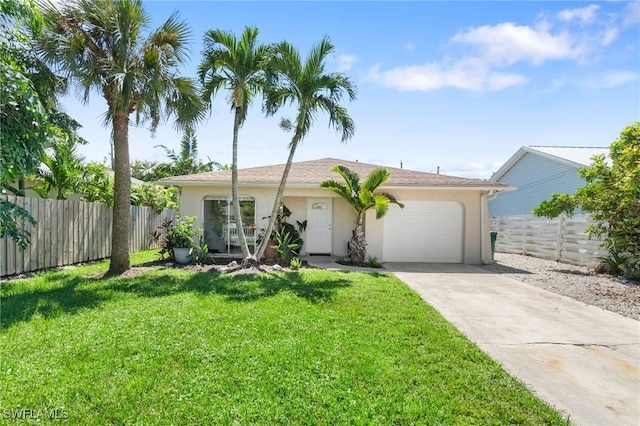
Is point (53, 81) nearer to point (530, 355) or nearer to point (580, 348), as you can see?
point (530, 355)

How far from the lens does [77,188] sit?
11109 millimetres

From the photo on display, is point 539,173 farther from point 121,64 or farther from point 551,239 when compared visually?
point 121,64

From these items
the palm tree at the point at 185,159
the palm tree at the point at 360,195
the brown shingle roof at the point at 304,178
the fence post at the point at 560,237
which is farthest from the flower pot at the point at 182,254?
the palm tree at the point at 185,159

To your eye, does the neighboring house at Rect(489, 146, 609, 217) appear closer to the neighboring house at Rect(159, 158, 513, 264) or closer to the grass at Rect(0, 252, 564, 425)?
the neighboring house at Rect(159, 158, 513, 264)

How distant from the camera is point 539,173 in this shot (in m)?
19.3

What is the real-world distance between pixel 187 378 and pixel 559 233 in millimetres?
14732

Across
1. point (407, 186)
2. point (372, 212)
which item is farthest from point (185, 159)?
point (407, 186)

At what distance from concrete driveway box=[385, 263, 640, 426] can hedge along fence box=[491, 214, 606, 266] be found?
5346 millimetres

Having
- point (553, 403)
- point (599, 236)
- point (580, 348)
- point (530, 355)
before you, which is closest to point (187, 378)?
point (553, 403)

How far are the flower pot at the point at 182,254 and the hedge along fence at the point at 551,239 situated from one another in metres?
13.2

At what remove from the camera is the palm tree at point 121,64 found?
7.27m

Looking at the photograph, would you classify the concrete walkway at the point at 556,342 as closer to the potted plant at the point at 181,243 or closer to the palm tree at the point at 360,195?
the palm tree at the point at 360,195

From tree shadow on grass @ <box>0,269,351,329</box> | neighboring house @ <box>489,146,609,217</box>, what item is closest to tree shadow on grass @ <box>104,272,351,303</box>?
tree shadow on grass @ <box>0,269,351,329</box>

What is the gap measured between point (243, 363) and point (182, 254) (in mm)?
7627
